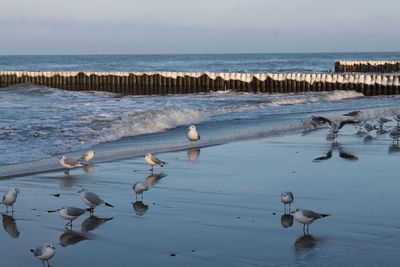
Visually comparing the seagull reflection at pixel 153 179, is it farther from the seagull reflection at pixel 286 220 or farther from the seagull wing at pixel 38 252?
the seagull wing at pixel 38 252

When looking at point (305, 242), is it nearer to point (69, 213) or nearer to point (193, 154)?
point (69, 213)

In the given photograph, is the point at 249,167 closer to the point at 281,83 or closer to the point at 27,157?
the point at 27,157

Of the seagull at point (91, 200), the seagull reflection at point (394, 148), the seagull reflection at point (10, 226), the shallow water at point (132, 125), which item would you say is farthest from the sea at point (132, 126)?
the seagull at point (91, 200)

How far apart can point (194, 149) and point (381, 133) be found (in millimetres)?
3911

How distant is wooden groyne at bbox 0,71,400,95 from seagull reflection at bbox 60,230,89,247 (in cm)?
2330

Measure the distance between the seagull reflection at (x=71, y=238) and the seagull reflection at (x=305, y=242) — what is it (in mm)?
1717

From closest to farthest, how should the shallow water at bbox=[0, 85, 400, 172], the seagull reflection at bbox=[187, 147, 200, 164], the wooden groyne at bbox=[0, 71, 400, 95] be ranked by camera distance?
1. the seagull reflection at bbox=[187, 147, 200, 164]
2. the shallow water at bbox=[0, 85, 400, 172]
3. the wooden groyne at bbox=[0, 71, 400, 95]

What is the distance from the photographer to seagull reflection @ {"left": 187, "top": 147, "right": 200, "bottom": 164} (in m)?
10.1

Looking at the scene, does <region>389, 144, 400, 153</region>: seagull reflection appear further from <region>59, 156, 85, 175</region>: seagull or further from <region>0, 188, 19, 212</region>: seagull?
<region>0, 188, 19, 212</region>: seagull

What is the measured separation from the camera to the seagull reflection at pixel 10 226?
19.4ft

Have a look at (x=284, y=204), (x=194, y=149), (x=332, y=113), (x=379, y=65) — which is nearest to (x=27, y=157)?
(x=194, y=149)

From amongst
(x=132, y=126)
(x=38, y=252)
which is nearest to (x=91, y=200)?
(x=38, y=252)

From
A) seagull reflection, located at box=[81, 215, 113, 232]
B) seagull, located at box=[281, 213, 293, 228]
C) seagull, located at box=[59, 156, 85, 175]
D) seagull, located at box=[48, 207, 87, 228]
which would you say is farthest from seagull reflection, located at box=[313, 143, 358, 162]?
seagull, located at box=[48, 207, 87, 228]

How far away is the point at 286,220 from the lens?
6.20 m
